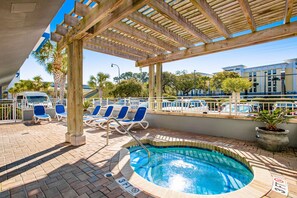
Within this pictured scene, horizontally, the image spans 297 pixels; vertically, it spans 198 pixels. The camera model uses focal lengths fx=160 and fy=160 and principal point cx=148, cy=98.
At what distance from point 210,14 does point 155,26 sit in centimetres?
146

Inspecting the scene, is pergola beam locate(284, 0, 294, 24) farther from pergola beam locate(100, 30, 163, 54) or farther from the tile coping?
pergola beam locate(100, 30, 163, 54)

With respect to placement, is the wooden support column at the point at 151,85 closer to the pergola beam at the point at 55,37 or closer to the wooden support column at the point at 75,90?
the wooden support column at the point at 75,90

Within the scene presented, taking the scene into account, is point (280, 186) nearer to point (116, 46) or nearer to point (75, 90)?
point (75, 90)

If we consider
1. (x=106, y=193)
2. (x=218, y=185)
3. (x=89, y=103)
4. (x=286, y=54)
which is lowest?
(x=218, y=185)

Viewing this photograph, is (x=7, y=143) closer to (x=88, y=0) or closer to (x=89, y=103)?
(x=88, y=0)

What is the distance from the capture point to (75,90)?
4465 millimetres

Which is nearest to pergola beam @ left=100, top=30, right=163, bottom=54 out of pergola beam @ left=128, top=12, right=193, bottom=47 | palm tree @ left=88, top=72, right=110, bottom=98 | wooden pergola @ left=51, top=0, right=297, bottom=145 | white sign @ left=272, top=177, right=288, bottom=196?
wooden pergola @ left=51, top=0, right=297, bottom=145

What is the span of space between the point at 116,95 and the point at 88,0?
811 inches

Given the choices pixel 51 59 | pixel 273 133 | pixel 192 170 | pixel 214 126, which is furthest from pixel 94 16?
pixel 51 59

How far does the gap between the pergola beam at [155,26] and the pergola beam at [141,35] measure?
2.21 feet

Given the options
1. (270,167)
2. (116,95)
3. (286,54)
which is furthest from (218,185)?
(286,54)

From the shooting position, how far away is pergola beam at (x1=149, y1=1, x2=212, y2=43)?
336 centimetres

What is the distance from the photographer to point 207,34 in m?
5.23

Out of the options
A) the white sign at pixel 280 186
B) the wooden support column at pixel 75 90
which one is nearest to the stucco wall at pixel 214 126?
the white sign at pixel 280 186
